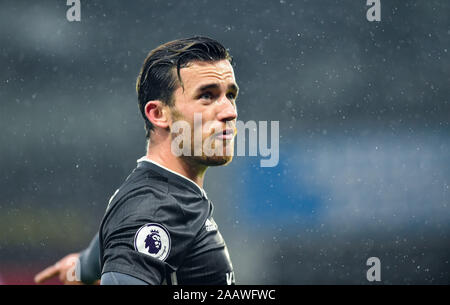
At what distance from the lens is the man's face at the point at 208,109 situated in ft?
8.21

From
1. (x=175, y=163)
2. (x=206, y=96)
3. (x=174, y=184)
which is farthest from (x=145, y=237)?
(x=206, y=96)

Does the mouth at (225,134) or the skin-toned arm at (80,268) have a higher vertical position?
the mouth at (225,134)

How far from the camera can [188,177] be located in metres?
2.54

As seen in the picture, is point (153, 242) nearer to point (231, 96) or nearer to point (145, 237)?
point (145, 237)

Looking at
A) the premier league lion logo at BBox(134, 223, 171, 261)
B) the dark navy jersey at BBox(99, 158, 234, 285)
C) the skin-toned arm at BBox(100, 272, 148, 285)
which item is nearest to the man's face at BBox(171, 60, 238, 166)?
the dark navy jersey at BBox(99, 158, 234, 285)

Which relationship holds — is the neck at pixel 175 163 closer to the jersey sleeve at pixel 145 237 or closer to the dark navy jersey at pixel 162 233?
the dark navy jersey at pixel 162 233

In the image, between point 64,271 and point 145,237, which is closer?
point 145,237

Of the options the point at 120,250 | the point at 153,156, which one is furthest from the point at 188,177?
the point at 120,250

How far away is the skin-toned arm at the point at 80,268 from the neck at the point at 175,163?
22.9 inches

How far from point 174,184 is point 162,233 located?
37 centimetres

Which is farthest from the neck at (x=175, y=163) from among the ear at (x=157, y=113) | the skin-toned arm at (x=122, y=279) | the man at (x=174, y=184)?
the skin-toned arm at (x=122, y=279)

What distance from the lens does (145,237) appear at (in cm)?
206

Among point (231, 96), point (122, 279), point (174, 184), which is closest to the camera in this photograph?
point (122, 279)

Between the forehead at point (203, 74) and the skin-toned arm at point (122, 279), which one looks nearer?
the skin-toned arm at point (122, 279)
